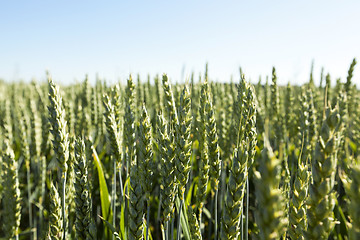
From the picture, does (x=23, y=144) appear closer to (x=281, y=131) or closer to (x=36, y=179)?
(x=36, y=179)

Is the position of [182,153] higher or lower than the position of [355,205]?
higher

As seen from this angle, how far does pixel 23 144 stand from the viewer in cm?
247

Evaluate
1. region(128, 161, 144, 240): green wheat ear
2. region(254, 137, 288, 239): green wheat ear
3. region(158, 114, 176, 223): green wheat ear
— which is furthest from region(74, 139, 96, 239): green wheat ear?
region(254, 137, 288, 239): green wheat ear

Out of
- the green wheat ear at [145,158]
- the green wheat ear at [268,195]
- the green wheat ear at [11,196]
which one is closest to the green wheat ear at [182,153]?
the green wheat ear at [145,158]

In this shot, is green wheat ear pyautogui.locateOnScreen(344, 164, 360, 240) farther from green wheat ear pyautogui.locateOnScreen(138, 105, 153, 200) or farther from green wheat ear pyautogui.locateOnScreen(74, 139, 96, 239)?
green wheat ear pyautogui.locateOnScreen(74, 139, 96, 239)

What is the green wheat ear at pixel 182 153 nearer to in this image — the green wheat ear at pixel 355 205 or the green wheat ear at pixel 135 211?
the green wheat ear at pixel 135 211

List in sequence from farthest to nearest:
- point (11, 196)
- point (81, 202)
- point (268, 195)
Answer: point (11, 196) < point (81, 202) < point (268, 195)

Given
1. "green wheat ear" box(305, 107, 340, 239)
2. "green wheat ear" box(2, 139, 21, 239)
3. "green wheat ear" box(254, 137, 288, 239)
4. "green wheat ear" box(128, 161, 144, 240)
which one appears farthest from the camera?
"green wheat ear" box(2, 139, 21, 239)

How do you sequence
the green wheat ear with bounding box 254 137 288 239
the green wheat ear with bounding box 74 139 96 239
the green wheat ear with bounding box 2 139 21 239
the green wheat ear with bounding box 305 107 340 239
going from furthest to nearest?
the green wheat ear with bounding box 2 139 21 239, the green wheat ear with bounding box 74 139 96 239, the green wheat ear with bounding box 305 107 340 239, the green wheat ear with bounding box 254 137 288 239

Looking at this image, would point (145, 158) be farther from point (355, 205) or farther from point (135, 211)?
point (355, 205)

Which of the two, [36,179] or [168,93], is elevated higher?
[168,93]

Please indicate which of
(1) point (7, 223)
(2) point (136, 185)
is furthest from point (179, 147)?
(1) point (7, 223)

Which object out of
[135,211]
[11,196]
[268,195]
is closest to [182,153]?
[135,211]

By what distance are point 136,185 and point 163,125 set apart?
1.01ft
